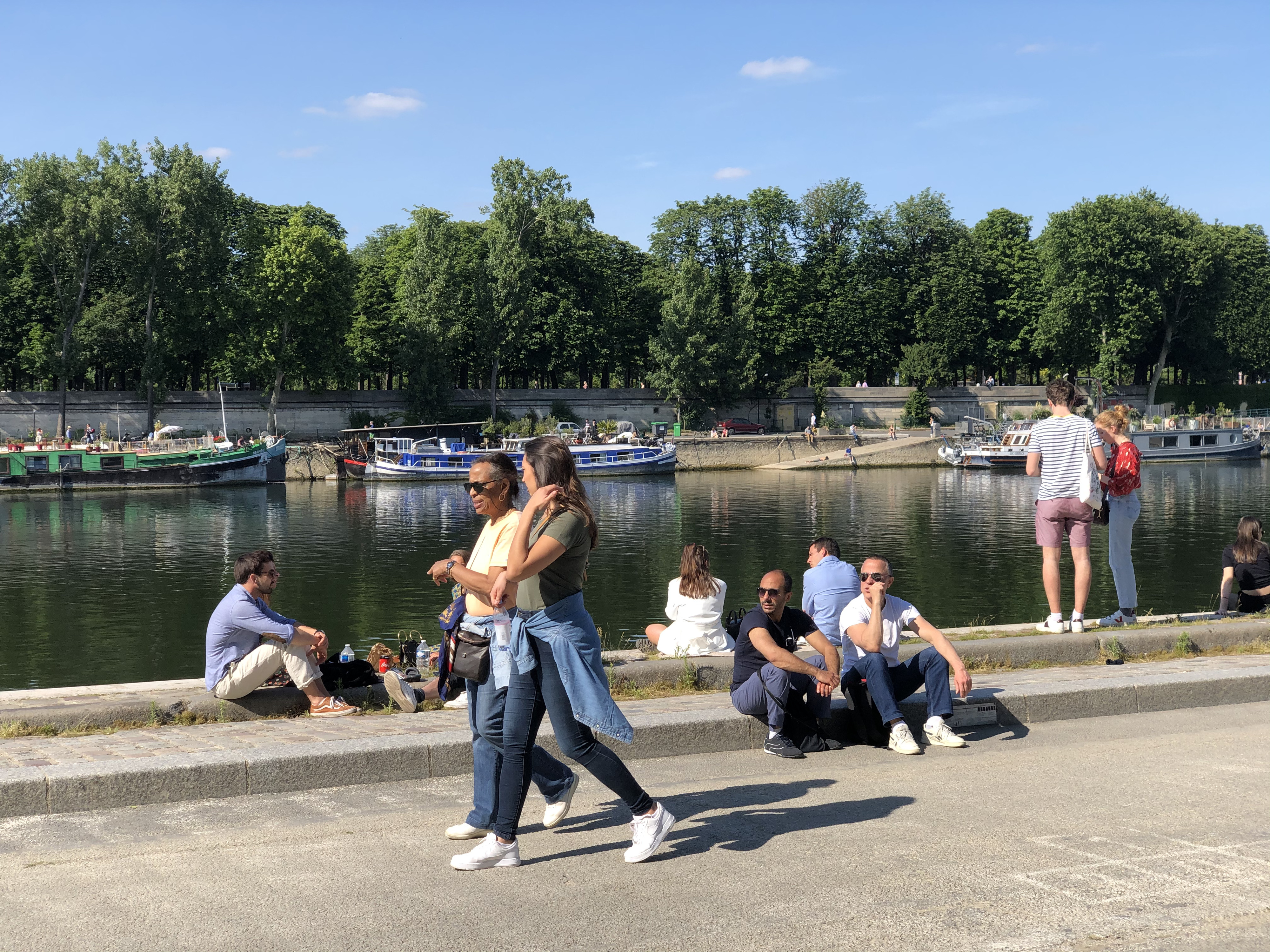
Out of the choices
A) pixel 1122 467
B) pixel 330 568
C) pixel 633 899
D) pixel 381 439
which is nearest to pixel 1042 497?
pixel 1122 467

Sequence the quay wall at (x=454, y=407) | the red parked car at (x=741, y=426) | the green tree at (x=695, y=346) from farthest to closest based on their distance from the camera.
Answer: the red parked car at (x=741, y=426)
the green tree at (x=695, y=346)
the quay wall at (x=454, y=407)

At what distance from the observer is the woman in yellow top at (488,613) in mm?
5516

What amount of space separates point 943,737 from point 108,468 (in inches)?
2362

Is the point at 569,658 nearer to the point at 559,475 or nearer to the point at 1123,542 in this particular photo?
the point at 559,475

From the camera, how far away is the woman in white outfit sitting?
11039 mm

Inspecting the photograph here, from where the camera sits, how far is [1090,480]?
34.3 feet

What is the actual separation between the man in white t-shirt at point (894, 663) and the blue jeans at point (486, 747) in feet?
9.20

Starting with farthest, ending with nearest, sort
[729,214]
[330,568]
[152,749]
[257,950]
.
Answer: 1. [729,214]
2. [330,568]
3. [152,749]
4. [257,950]

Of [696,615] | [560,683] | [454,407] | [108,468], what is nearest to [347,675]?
[696,615]

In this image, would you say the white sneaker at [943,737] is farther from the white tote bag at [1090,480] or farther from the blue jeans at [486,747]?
the white tote bag at [1090,480]

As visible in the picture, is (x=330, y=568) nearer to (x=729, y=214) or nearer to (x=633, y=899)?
(x=633, y=899)

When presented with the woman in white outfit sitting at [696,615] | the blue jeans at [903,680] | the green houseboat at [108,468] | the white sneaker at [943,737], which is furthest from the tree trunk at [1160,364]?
the white sneaker at [943,737]

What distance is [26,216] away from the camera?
66.1m

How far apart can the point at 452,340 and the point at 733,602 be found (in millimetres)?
52949
